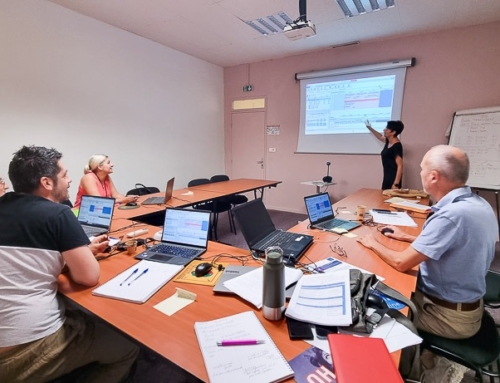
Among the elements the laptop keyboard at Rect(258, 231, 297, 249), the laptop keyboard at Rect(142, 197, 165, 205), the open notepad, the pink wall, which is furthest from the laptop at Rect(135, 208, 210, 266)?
the pink wall

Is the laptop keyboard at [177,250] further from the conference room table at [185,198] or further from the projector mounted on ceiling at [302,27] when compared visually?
the projector mounted on ceiling at [302,27]

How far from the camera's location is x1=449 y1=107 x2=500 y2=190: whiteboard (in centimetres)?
353

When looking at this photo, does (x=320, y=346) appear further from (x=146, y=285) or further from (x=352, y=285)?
(x=146, y=285)

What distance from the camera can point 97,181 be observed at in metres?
2.73

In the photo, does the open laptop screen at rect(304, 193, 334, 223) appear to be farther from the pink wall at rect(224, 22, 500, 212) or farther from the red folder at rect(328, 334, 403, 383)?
the pink wall at rect(224, 22, 500, 212)

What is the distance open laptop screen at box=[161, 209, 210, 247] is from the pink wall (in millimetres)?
3889

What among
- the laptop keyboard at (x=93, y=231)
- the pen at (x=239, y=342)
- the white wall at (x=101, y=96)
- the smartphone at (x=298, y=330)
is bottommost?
the laptop keyboard at (x=93, y=231)

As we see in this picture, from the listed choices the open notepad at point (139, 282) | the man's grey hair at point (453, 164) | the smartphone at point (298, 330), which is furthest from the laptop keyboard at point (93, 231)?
the man's grey hair at point (453, 164)

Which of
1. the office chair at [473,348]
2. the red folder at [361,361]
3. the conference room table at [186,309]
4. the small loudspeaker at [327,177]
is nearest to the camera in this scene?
the red folder at [361,361]

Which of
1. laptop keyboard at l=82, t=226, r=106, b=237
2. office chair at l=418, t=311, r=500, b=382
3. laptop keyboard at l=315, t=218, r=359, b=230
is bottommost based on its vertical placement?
office chair at l=418, t=311, r=500, b=382

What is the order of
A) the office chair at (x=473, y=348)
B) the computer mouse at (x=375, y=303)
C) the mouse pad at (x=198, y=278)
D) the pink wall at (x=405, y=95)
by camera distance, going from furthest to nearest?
1. the pink wall at (x=405, y=95)
2. the mouse pad at (x=198, y=278)
3. the office chair at (x=473, y=348)
4. the computer mouse at (x=375, y=303)

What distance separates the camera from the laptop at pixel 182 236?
5.20 feet

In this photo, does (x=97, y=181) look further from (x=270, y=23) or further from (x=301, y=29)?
(x=270, y=23)

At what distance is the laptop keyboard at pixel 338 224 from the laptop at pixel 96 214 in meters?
1.61
